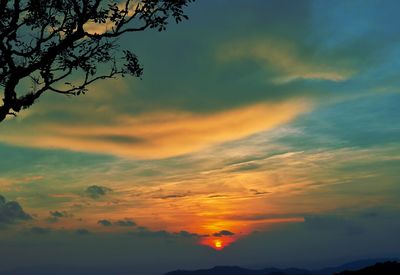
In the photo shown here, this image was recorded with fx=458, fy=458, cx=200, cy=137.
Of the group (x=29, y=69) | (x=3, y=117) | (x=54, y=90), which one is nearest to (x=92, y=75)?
(x=54, y=90)

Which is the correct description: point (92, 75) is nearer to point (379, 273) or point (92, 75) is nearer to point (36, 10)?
point (36, 10)

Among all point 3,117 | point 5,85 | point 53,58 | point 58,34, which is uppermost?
point 58,34

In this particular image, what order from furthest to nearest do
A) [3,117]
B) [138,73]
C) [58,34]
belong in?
[138,73]
[58,34]
[3,117]

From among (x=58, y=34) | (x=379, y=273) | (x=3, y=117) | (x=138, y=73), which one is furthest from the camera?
(x=379, y=273)

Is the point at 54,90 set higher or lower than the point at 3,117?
higher

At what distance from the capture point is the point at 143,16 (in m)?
26.7

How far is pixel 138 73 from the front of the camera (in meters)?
29.4

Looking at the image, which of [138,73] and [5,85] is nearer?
[5,85]

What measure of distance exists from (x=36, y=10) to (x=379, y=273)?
43.8m

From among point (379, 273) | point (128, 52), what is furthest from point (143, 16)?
point (379, 273)

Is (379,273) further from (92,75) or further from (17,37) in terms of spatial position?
(17,37)

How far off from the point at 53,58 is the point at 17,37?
2509mm

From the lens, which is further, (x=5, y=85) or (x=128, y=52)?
(x=128, y=52)

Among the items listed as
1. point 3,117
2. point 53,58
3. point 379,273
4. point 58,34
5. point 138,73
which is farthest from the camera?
point 379,273
